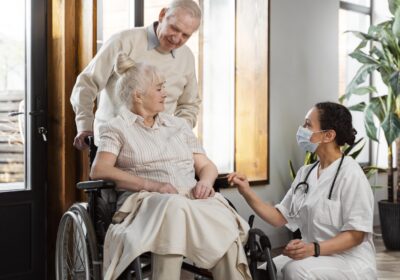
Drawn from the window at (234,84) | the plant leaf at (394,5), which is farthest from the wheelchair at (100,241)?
the plant leaf at (394,5)

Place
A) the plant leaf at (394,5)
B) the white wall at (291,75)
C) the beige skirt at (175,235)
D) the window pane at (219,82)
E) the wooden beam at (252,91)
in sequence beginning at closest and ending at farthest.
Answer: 1. the beige skirt at (175,235)
2. the window pane at (219,82)
3. the wooden beam at (252,91)
4. the white wall at (291,75)
5. the plant leaf at (394,5)

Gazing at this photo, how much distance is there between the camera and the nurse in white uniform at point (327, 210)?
227 cm

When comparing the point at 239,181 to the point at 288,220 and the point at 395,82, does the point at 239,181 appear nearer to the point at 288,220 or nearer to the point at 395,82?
the point at 288,220

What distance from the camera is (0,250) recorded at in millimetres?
3514

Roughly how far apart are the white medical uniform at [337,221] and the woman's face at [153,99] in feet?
2.13

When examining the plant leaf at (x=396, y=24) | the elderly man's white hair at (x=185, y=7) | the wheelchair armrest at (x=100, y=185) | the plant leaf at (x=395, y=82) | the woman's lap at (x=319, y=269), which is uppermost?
the plant leaf at (x=396, y=24)

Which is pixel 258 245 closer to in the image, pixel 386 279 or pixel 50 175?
pixel 50 175

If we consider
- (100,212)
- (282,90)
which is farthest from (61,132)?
(282,90)

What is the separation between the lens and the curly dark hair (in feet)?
8.18

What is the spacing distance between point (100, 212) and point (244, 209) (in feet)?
7.93

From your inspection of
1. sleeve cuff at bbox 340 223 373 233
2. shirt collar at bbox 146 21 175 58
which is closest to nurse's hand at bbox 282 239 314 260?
sleeve cuff at bbox 340 223 373 233

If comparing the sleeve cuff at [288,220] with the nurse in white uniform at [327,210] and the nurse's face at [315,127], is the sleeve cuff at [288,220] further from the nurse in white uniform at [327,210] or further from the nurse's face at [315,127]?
the nurse's face at [315,127]

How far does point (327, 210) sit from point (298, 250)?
230 mm

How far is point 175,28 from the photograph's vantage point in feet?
9.30
